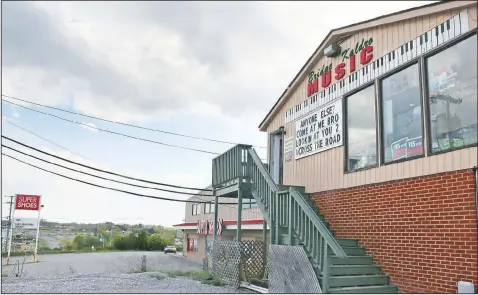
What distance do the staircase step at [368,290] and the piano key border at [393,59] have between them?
387 centimetres

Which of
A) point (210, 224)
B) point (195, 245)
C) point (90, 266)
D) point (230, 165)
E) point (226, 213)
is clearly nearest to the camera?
point (230, 165)

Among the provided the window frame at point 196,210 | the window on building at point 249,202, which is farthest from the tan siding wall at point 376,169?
the window frame at point 196,210

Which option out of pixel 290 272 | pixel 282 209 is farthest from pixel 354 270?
pixel 282 209

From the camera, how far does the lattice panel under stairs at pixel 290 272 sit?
23.3ft

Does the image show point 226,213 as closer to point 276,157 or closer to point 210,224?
Result: point 210,224

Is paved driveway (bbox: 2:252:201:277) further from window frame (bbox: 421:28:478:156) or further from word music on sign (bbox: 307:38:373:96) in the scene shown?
window frame (bbox: 421:28:478:156)

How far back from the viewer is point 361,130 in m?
8.11

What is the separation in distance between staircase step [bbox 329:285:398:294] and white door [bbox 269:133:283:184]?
4.90 meters

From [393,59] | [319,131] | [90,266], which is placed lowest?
[90,266]

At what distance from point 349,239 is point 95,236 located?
52049 mm

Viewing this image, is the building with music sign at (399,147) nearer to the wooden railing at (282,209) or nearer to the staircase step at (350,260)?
the staircase step at (350,260)

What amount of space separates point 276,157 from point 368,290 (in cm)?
545

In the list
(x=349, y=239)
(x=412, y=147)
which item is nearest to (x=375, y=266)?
(x=349, y=239)

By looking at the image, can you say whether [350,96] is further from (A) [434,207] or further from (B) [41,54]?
(B) [41,54]
